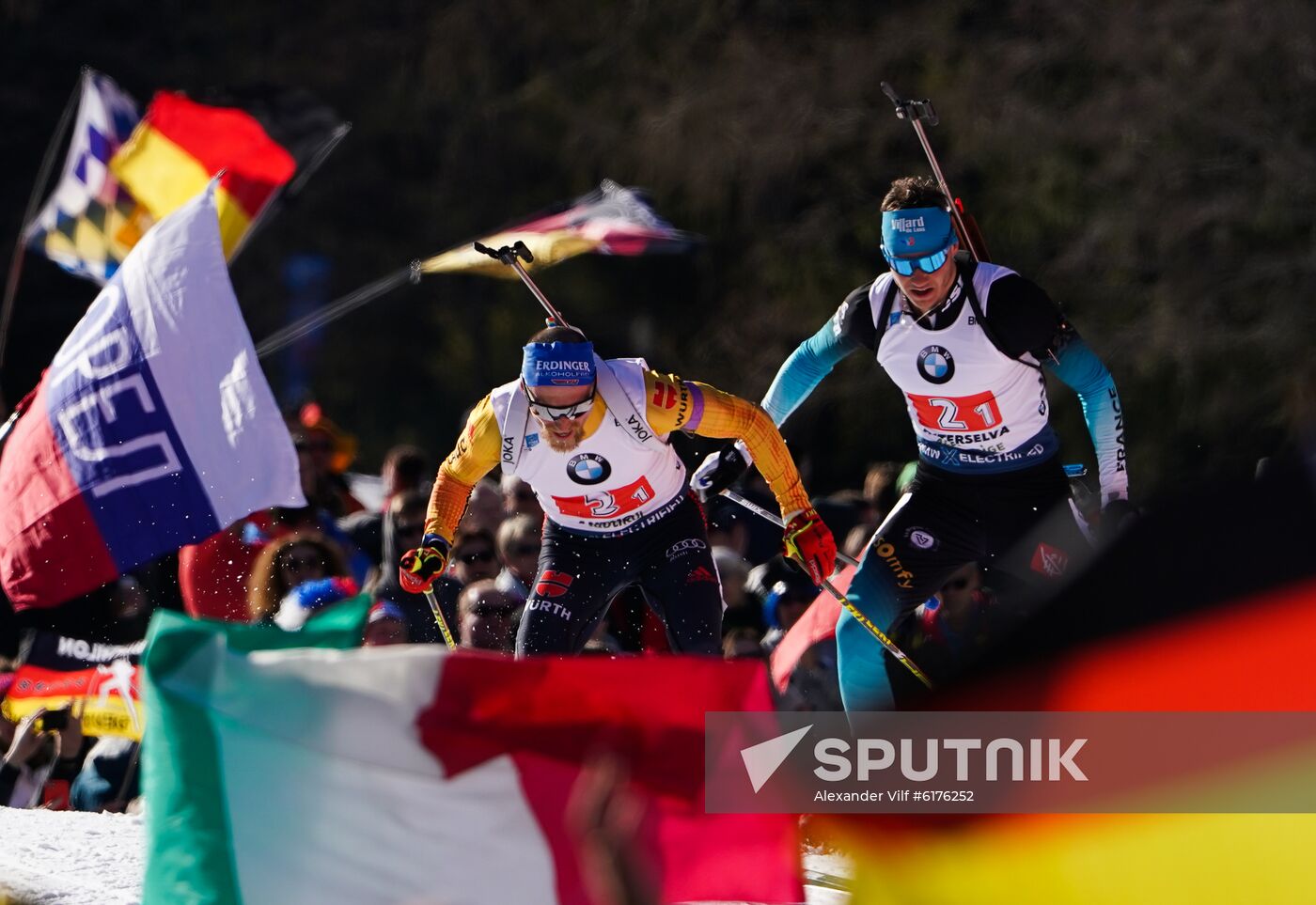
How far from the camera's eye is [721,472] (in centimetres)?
668

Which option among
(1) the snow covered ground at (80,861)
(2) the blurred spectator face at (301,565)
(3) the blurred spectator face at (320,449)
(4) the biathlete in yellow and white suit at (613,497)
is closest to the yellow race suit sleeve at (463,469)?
(4) the biathlete in yellow and white suit at (613,497)

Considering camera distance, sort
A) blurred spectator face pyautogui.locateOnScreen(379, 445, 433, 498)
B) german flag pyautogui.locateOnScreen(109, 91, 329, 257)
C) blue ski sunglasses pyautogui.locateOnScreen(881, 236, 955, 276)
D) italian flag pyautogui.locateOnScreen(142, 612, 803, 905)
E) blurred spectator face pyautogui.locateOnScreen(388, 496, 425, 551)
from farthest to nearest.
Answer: blurred spectator face pyautogui.locateOnScreen(379, 445, 433, 498) < german flag pyautogui.locateOnScreen(109, 91, 329, 257) < blurred spectator face pyautogui.locateOnScreen(388, 496, 425, 551) < blue ski sunglasses pyautogui.locateOnScreen(881, 236, 955, 276) < italian flag pyautogui.locateOnScreen(142, 612, 803, 905)

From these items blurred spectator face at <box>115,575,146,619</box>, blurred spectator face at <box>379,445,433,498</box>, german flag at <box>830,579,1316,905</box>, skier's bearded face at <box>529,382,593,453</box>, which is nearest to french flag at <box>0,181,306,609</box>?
skier's bearded face at <box>529,382,593,453</box>

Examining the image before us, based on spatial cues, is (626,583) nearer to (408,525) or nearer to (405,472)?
(408,525)

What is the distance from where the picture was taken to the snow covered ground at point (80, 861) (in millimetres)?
5098

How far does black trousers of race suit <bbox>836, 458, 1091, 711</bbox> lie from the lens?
244 inches

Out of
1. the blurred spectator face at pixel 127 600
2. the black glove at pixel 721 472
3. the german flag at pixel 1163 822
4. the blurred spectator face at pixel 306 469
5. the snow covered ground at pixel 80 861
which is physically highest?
the blurred spectator face at pixel 306 469

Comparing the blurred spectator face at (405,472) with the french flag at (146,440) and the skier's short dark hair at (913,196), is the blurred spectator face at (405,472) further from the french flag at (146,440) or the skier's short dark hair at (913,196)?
the skier's short dark hair at (913,196)

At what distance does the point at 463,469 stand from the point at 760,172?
430 inches

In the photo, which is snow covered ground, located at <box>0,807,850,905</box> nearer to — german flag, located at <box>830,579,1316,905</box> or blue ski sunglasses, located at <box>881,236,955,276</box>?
german flag, located at <box>830,579,1316,905</box>

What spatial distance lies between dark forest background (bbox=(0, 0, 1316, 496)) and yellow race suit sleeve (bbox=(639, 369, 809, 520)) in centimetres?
519

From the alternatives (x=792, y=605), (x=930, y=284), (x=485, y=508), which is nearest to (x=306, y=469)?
(x=485, y=508)

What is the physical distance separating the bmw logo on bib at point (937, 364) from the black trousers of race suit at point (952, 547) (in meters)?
0.34

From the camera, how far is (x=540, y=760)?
151 inches
